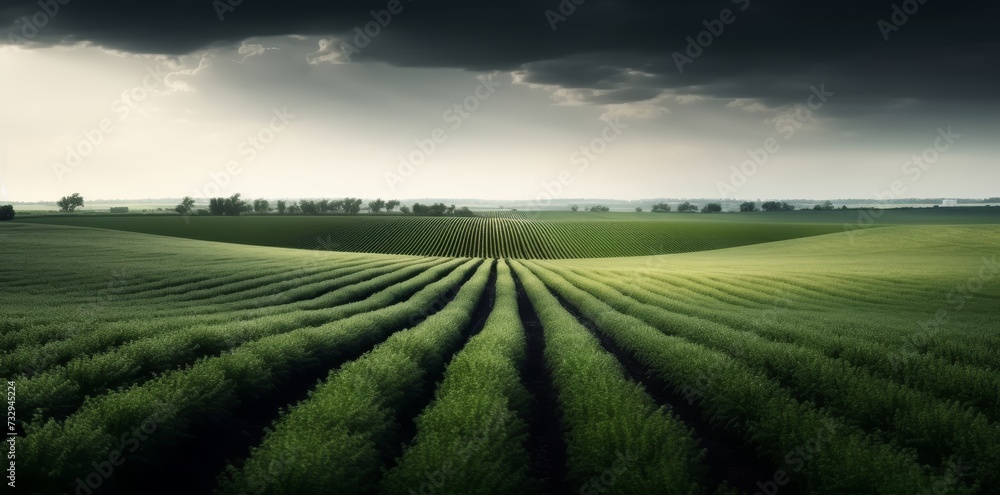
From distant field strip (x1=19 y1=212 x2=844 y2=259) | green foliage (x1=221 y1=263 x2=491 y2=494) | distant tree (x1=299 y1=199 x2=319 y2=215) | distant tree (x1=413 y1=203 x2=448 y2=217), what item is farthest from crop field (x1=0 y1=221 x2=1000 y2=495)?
distant tree (x1=299 y1=199 x2=319 y2=215)

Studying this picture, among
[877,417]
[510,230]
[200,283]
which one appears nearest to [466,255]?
[510,230]

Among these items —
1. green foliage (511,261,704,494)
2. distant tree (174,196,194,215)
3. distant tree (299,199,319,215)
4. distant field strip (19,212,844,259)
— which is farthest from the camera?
distant tree (299,199,319,215)

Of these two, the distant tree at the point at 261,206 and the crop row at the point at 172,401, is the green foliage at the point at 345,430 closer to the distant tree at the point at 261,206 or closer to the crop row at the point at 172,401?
the crop row at the point at 172,401

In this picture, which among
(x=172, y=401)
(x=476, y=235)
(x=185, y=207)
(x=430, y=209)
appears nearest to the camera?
(x=172, y=401)

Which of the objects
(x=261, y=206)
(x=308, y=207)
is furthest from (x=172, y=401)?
(x=261, y=206)

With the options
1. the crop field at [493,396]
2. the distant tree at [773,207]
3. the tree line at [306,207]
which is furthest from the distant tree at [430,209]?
the crop field at [493,396]

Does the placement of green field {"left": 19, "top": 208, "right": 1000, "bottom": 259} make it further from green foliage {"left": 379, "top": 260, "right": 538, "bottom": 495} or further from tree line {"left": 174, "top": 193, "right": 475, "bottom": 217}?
green foliage {"left": 379, "top": 260, "right": 538, "bottom": 495}

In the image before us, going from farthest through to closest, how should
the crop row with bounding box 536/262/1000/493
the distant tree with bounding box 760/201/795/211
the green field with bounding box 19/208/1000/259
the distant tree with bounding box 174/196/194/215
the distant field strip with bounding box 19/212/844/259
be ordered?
the distant tree with bounding box 760/201/795/211 → the distant tree with bounding box 174/196/194/215 → the green field with bounding box 19/208/1000/259 → the distant field strip with bounding box 19/212/844/259 → the crop row with bounding box 536/262/1000/493

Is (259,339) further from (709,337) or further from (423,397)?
(709,337)

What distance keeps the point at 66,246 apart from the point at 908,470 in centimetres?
5077

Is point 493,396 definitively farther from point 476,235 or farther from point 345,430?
point 476,235

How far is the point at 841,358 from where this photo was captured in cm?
1198

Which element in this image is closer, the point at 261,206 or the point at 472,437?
the point at 472,437

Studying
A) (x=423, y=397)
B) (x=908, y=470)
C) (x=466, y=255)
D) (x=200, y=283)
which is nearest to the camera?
(x=908, y=470)
